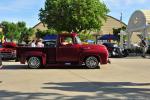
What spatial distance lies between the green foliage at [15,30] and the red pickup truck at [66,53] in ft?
278

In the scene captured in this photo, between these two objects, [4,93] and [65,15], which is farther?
[65,15]

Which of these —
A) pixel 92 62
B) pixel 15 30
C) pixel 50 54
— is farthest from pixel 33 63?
pixel 15 30

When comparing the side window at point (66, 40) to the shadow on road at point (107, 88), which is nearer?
the shadow on road at point (107, 88)

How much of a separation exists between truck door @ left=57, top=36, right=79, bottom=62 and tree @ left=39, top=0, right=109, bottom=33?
41.9 metres

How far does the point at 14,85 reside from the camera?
14.8 metres

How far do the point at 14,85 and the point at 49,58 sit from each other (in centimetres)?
852

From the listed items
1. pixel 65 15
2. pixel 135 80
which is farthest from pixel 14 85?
pixel 65 15

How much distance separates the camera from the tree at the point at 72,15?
215ft

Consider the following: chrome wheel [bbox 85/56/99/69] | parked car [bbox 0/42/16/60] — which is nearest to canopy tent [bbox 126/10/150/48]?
parked car [bbox 0/42/16/60]

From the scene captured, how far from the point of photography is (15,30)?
114188 millimetres

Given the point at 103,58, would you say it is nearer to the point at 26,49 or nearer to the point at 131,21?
the point at 26,49

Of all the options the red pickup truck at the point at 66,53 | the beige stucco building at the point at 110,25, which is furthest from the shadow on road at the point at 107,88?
the beige stucco building at the point at 110,25

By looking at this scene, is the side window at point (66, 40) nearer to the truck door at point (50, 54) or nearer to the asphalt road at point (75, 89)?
the truck door at point (50, 54)

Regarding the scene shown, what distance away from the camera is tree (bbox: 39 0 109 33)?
65.4m
